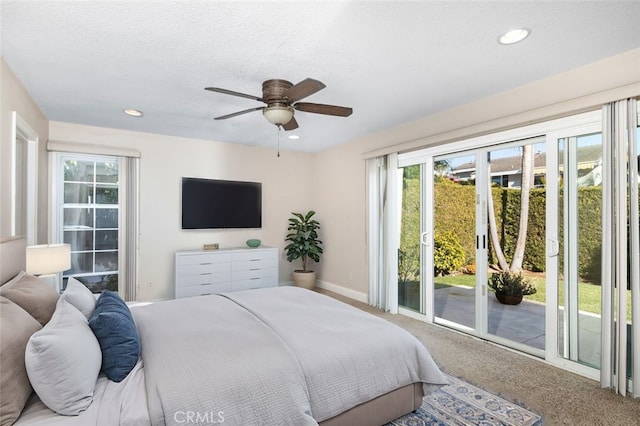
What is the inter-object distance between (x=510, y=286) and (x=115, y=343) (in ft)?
11.4

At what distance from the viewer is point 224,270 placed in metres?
4.79

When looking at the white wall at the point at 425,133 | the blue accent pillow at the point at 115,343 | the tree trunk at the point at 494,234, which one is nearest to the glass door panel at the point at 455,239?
the tree trunk at the point at 494,234

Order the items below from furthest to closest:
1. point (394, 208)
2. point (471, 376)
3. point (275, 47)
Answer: point (394, 208), point (471, 376), point (275, 47)

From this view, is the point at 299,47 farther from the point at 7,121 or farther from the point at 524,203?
the point at 524,203

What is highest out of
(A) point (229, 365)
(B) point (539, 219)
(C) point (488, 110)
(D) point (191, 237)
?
(C) point (488, 110)

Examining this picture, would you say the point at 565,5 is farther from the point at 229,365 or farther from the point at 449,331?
the point at 449,331

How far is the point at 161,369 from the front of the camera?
155cm

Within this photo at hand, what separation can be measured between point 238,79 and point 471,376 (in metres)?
3.16

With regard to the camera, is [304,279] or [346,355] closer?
[346,355]

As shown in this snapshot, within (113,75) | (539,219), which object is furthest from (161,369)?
(539,219)

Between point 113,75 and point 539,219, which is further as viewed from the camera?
point 539,219

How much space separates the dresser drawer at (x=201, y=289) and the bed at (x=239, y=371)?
6.97ft

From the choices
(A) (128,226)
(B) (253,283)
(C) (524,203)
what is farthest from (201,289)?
(C) (524,203)

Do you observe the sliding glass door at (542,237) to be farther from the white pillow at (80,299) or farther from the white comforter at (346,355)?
the white pillow at (80,299)
